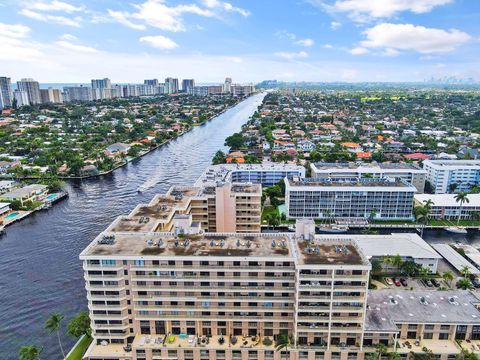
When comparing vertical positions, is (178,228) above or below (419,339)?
above

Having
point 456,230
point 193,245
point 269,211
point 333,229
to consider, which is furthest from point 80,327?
point 456,230

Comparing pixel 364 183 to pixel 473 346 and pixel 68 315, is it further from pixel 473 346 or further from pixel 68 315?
pixel 68 315

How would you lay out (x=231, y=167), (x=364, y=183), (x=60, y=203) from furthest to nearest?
1. (x=231, y=167)
2. (x=60, y=203)
3. (x=364, y=183)

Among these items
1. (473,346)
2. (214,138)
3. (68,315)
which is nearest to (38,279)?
(68,315)

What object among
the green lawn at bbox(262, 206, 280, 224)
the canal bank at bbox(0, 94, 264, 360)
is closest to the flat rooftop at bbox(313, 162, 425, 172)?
the green lawn at bbox(262, 206, 280, 224)

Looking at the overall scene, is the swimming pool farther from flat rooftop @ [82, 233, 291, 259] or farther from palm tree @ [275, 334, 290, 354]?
palm tree @ [275, 334, 290, 354]

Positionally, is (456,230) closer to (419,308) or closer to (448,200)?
(448,200)
